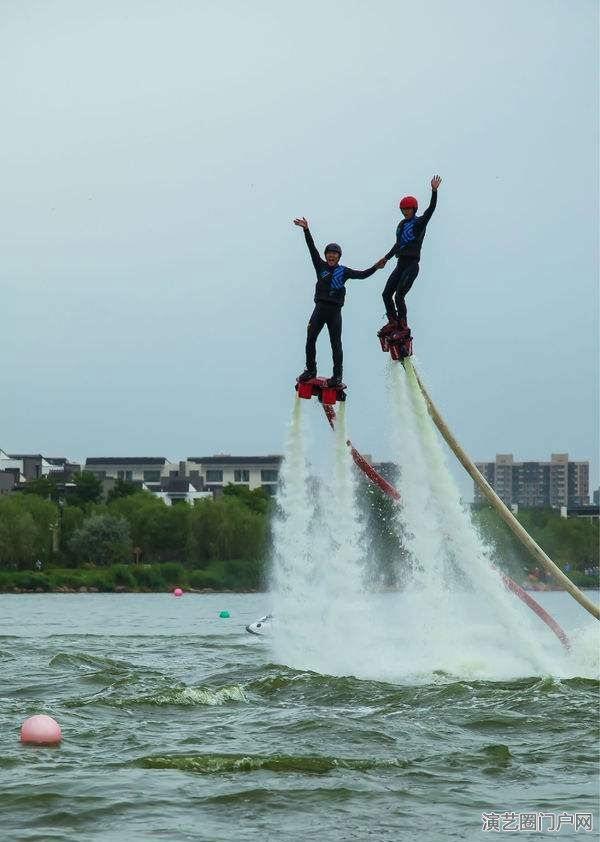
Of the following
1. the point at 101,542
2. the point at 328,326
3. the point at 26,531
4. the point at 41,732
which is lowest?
the point at 41,732

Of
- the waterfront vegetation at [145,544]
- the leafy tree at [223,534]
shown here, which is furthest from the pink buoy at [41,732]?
the leafy tree at [223,534]

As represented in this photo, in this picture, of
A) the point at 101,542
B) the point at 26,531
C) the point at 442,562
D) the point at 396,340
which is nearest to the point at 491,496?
the point at 396,340

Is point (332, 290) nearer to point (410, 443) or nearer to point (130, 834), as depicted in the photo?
point (410, 443)

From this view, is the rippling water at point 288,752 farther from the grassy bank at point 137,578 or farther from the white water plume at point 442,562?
the grassy bank at point 137,578

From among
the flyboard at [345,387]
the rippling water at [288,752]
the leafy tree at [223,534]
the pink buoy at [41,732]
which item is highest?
the flyboard at [345,387]

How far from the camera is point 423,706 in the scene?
24938 mm

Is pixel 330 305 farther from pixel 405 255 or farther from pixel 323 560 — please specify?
pixel 323 560

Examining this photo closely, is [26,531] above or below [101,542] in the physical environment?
above

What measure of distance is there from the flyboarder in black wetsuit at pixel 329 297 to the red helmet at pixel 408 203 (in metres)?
1.32

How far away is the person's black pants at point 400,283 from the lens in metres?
22.5

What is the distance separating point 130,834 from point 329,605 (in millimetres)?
12735

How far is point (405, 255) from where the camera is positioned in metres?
22.6

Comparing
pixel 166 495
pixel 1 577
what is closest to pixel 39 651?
pixel 1 577

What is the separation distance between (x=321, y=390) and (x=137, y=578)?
9996cm
